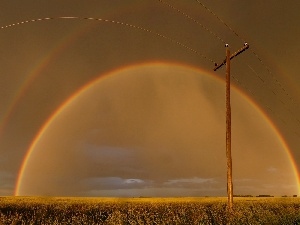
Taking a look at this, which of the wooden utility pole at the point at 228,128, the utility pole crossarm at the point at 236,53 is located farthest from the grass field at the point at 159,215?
the utility pole crossarm at the point at 236,53

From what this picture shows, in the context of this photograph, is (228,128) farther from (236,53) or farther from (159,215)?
(159,215)

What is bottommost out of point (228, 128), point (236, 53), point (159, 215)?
point (159, 215)

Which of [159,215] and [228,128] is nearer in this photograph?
[159,215]

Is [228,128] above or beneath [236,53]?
beneath

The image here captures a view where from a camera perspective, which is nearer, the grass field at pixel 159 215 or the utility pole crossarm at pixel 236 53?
the grass field at pixel 159 215

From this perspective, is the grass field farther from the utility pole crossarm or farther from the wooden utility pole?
the utility pole crossarm

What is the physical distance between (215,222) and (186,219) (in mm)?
1230

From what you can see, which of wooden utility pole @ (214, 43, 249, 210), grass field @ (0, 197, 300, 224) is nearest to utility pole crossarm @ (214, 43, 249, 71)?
wooden utility pole @ (214, 43, 249, 210)

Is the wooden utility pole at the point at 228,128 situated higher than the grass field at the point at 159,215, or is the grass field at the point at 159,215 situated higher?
the wooden utility pole at the point at 228,128

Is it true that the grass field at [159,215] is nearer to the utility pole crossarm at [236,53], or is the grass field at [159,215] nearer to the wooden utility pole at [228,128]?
the wooden utility pole at [228,128]

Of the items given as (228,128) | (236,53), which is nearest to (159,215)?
(228,128)

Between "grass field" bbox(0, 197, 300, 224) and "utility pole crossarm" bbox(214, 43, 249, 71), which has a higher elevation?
"utility pole crossarm" bbox(214, 43, 249, 71)

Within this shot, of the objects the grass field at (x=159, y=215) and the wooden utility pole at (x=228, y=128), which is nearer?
the grass field at (x=159, y=215)

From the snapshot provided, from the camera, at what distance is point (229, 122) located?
19.5 metres
